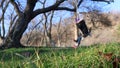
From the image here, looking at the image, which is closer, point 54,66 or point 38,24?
A: point 54,66

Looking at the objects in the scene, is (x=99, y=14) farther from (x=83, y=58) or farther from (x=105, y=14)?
(x=83, y=58)

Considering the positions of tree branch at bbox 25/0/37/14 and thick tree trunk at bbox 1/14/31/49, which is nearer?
thick tree trunk at bbox 1/14/31/49

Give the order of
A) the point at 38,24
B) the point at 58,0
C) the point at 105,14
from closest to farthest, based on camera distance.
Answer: the point at 58,0 < the point at 105,14 < the point at 38,24

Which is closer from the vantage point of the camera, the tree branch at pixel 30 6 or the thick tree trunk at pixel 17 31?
the thick tree trunk at pixel 17 31

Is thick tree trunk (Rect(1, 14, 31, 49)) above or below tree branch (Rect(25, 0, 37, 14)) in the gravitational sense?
below

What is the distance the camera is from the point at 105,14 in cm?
4959

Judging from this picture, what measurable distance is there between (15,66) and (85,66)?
76 centimetres

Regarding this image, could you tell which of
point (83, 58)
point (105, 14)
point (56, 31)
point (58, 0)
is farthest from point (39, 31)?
point (83, 58)

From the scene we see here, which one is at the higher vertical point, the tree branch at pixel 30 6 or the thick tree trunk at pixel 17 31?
the tree branch at pixel 30 6

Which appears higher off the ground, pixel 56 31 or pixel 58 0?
pixel 58 0

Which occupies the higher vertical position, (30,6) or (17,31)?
(30,6)

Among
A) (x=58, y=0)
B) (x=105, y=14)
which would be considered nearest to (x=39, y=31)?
(x=105, y=14)

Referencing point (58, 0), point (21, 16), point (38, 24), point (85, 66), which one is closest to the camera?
point (85, 66)

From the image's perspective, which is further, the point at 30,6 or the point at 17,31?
the point at 30,6
